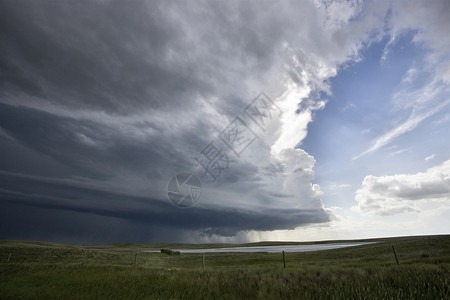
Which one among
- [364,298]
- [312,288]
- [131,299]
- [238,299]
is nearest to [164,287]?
[131,299]

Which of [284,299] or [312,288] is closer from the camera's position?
[284,299]

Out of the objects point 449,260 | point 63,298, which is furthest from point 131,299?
point 449,260

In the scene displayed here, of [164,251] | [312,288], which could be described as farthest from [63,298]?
[164,251]

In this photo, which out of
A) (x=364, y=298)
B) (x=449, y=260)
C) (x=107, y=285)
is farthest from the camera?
(x=449, y=260)

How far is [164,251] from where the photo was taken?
96.9 metres

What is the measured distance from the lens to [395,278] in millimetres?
7688

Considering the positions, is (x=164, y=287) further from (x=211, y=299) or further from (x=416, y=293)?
(x=416, y=293)

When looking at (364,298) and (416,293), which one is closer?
(364,298)

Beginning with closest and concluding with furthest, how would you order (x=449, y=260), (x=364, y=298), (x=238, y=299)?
(x=364, y=298)
(x=238, y=299)
(x=449, y=260)

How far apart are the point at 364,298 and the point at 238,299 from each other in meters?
3.07

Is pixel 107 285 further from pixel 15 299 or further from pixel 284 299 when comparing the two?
pixel 284 299

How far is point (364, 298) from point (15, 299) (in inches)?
355

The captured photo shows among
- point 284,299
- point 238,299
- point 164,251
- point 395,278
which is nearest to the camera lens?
point 284,299

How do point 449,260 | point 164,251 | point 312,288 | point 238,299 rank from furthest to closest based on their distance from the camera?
point 164,251 < point 449,260 < point 312,288 < point 238,299
